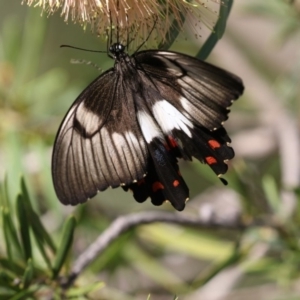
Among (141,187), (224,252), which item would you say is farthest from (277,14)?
(141,187)

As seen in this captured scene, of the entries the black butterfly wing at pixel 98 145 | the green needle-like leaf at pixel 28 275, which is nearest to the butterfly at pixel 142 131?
the black butterfly wing at pixel 98 145

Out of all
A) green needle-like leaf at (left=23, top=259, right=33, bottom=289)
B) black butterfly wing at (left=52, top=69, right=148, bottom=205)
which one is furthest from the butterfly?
green needle-like leaf at (left=23, top=259, right=33, bottom=289)

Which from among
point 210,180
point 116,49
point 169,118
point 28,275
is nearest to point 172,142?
point 169,118

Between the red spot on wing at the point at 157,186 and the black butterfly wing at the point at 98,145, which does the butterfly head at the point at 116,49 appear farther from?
the red spot on wing at the point at 157,186

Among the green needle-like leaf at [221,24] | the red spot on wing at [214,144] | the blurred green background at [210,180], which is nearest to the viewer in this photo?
the green needle-like leaf at [221,24]

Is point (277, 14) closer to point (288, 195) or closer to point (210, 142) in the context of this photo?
point (288, 195)

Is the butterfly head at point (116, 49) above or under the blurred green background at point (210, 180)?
above
